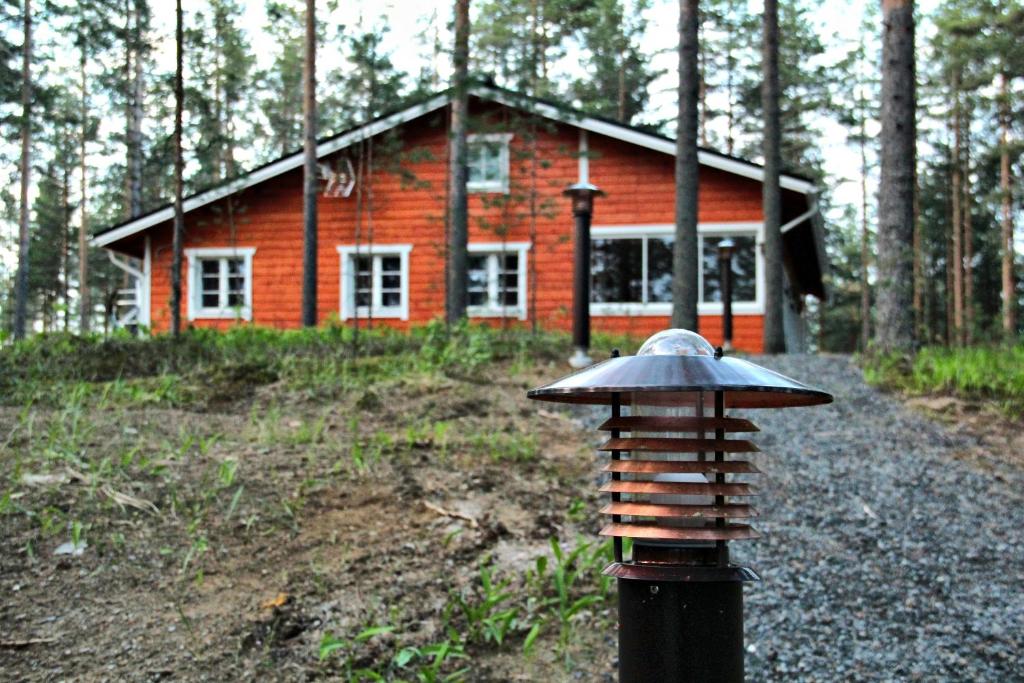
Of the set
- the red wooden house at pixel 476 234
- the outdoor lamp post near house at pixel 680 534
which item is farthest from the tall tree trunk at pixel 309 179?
the outdoor lamp post near house at pixel 680 534

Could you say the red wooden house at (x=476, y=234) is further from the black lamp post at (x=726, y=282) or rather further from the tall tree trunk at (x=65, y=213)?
the tall tree trunk at (x=65, y=213)

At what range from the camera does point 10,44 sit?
50.4 ft

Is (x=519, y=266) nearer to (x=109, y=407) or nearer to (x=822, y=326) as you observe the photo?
(x=109, y=407)

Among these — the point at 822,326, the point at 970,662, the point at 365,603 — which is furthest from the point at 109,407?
the point at 822,326

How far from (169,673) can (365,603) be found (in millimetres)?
814

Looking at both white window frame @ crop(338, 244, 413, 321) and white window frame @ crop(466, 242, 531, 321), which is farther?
white window frame @ crop(338, 244, 413, 321)

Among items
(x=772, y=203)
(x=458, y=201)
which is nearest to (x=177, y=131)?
(x=458, y=201)

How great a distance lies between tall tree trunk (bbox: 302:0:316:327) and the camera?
14.0 metres

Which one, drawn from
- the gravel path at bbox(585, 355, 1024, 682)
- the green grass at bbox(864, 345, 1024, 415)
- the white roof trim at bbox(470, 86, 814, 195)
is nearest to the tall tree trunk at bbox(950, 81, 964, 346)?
the white roof trim at bbox(470, 86, 814, 195)

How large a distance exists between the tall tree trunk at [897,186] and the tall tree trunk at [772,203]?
460 cm

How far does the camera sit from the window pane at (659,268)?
1496 cm

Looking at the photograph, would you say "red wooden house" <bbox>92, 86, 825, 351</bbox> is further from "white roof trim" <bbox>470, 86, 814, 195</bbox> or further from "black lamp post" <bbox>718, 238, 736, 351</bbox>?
"black lamp post" <bbox>718, 238, 736, 351</bbox>

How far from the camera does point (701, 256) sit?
1504 centimetres

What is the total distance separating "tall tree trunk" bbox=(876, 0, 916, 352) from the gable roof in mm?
4138
